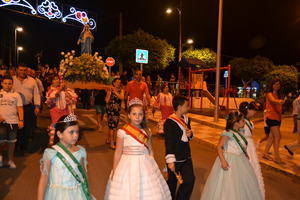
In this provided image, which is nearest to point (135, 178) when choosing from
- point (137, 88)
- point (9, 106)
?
point (9, 106)

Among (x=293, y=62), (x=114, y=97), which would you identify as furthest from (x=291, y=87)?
(x=114, y=97)

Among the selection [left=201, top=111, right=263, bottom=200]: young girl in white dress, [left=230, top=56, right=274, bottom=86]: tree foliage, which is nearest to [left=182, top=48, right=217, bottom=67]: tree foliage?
[left=230, top=56, right=274, bottom=86]: tree foliage

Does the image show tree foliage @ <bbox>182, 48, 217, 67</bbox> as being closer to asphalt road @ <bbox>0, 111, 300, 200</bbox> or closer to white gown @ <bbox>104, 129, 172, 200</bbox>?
asphalt road @ <bbox>0, 111, 300, 200</bbox>

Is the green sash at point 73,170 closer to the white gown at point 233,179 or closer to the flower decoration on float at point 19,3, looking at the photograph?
the white gown at point 233,179

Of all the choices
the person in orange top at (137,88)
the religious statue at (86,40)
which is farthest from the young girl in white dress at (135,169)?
the religious statue at (86,40)

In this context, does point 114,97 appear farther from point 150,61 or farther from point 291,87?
point 291,87

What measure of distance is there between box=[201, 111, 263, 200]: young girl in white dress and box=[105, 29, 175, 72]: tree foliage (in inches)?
826

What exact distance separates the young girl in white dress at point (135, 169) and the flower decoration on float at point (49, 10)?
20.1 m

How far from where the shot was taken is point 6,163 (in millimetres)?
6113

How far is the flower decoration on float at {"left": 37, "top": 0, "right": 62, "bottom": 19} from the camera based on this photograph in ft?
69.2

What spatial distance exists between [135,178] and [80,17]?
22.8m

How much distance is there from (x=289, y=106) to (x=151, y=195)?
70.4ft

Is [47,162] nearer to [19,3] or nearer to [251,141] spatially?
[251,141]

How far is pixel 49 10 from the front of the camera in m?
21.7
